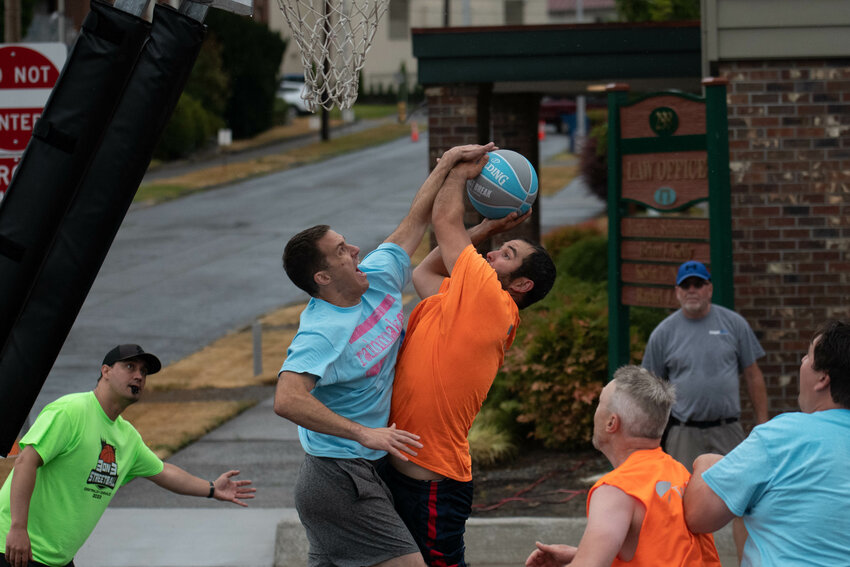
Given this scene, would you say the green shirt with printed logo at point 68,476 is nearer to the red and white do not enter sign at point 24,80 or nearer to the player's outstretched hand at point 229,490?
the player's outstretched hand at point 229,490

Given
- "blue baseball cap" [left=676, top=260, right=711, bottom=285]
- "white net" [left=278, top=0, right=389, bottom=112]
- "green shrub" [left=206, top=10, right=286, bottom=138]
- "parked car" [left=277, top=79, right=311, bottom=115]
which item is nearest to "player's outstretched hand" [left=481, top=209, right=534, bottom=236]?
"white net" [left=278, top=0, right=389, bottom=112]

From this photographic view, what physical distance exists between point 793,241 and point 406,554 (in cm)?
543

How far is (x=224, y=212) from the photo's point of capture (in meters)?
28.8

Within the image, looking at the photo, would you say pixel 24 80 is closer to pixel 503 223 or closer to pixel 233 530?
pixel 233 530

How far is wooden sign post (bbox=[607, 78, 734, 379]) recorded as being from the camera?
25.5 feet

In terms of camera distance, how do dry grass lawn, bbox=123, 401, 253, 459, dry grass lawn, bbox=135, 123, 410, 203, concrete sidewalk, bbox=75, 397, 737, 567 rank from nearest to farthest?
concrete sidewalk, bbox=75, 397, 737, 567 → dry grass lawn, bbox=123, 401, 253, 459 → dry grass lawn, bbox=135, 123, 410, 203

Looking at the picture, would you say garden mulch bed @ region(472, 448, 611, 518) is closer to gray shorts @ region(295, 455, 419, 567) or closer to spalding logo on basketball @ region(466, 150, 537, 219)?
gray shorts @ region(295, 455, 419, 567)

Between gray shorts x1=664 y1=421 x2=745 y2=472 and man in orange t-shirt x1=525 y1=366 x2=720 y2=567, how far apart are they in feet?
11.3

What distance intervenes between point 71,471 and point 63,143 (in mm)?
1937

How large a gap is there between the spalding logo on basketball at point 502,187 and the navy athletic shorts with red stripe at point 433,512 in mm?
1094

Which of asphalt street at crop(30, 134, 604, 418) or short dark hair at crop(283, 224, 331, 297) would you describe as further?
asphalt street at crop(30, 134, 604, 418)

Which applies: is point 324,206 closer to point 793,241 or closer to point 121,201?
point 793,241

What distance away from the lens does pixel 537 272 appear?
4305 mm

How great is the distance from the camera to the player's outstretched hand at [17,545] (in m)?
4.69
